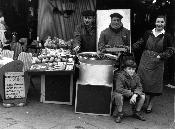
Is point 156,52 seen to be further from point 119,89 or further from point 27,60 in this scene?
point 27,60

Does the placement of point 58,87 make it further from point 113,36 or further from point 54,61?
point 113,36

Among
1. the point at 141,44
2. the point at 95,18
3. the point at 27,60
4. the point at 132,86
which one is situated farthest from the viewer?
the point at 27,60

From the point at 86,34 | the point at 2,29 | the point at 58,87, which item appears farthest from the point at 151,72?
the point at 2,29

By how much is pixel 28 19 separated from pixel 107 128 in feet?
20.1

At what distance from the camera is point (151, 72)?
20.9 ft

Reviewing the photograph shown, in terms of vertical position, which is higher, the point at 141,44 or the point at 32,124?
the point at 141,44

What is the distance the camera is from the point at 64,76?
6.77 meters

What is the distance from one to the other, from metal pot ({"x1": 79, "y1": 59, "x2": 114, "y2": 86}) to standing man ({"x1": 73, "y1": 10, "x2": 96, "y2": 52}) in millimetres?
727

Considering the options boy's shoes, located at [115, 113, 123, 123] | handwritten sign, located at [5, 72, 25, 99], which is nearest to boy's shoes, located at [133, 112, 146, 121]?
boy's shoes, located at [115, 113, 123, 123]

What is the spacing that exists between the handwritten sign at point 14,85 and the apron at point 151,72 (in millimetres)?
2509

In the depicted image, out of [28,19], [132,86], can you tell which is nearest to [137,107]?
[132,86]

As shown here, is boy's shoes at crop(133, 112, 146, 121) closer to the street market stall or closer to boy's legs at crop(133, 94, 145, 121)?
boy's legs at crop(133, 94, 145, 121)

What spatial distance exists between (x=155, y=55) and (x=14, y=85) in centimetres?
296

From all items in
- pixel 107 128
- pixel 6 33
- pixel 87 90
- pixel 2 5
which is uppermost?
pixel 2 5
